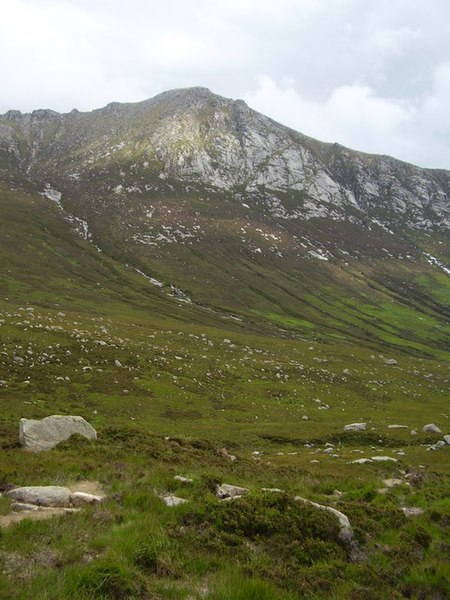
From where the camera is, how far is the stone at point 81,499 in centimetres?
1315

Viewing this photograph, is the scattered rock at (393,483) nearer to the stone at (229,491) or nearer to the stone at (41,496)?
the stone at (229,491)

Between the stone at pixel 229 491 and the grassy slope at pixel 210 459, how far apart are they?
21.6 inches

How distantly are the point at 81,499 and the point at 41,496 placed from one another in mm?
1192

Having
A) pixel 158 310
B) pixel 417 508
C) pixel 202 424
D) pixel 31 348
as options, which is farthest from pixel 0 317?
pixel 158 310

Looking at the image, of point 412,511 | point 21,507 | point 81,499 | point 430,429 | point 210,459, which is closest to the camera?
point 21,507

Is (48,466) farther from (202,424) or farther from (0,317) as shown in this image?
(0,317)

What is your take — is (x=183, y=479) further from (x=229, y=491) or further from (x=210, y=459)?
(x=210, y=459)

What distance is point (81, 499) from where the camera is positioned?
1332 cm

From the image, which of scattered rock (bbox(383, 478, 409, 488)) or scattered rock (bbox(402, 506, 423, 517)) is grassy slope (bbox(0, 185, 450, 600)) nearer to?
scattered rock (bbox(402, 506, 423, 517))

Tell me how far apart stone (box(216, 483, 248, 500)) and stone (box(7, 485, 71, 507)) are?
16.2 ft

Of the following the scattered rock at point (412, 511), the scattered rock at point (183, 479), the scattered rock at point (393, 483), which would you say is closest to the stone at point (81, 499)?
the scattered rock at point (183, 479)

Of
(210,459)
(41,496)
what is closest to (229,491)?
(41,496)

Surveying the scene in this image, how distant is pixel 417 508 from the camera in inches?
685

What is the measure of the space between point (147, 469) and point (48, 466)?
378 cm
